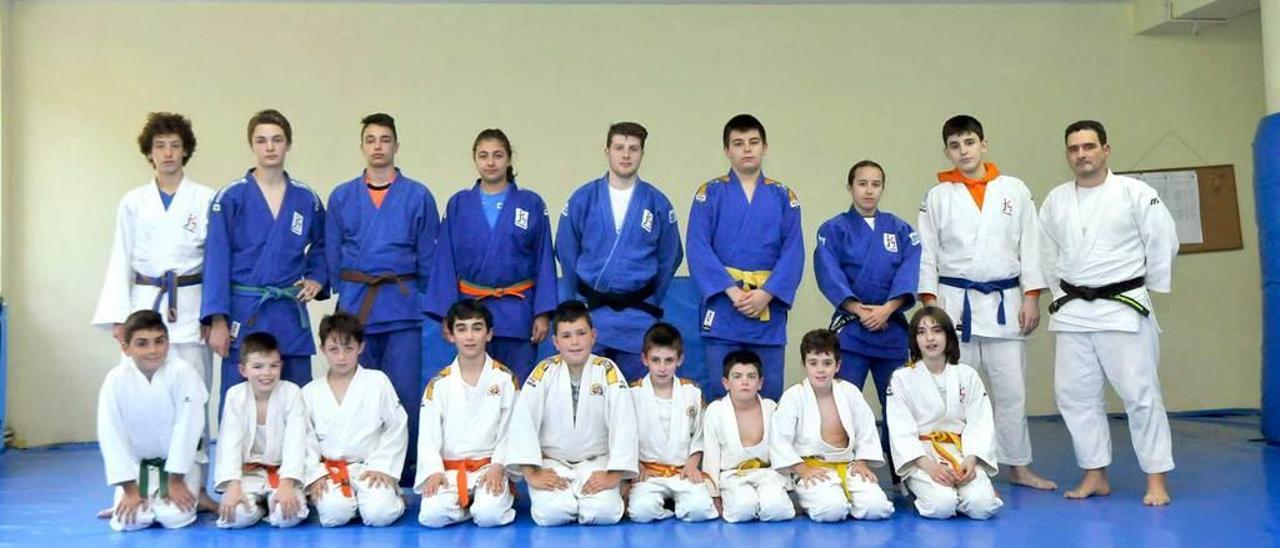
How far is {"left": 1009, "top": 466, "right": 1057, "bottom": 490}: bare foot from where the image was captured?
475 centimetres

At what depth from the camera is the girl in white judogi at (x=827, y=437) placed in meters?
4.18

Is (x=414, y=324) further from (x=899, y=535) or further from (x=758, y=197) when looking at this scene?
(x=899, y=535)

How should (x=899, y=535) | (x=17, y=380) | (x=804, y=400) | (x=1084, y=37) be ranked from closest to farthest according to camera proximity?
(x=899, y=535) < (x=804, y=400) < (x=17, y=380) < (x=1084, y=37)

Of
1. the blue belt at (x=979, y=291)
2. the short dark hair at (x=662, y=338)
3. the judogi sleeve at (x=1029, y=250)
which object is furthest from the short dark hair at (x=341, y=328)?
the judogi sleeve at (x=1029, y=250)

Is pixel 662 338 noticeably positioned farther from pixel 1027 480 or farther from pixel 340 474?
pixel 1027 480

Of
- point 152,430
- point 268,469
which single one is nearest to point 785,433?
point 268,469

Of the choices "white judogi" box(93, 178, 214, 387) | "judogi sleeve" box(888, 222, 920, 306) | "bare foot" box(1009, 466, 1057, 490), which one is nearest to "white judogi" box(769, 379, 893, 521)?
"judogi sleeve" box(888, 222, 920, 306)

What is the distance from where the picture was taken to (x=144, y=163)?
666 centimetres

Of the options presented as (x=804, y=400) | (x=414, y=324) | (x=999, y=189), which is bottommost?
(x=804, y=400)

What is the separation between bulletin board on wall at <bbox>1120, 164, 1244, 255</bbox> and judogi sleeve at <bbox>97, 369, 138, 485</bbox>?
6019mm

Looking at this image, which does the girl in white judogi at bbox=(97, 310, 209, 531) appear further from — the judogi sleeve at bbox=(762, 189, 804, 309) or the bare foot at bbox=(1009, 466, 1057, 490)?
the bare foot at bbox=(1009, 466, 1057, 490)

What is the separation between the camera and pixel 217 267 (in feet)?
14.5

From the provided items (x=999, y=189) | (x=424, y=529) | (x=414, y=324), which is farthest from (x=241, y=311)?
(x=999, y=189)

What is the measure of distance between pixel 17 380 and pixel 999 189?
5610mm
